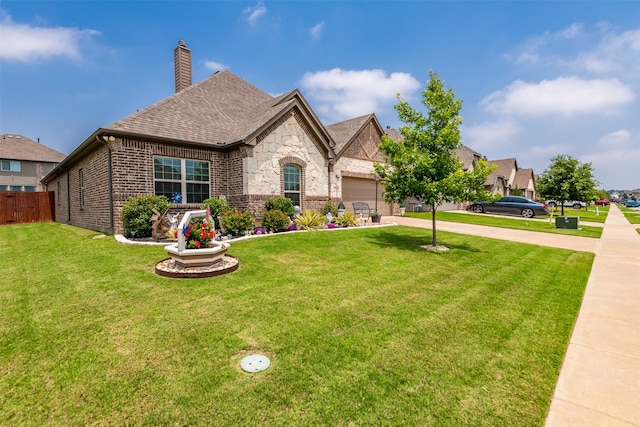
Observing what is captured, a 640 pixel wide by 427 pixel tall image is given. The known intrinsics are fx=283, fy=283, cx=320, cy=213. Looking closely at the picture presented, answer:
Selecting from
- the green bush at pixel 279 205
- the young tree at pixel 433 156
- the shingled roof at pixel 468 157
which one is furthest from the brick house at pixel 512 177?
the green bush at pixel 279 205

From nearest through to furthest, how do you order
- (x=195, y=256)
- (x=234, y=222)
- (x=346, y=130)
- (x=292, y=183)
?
1. (x=195, y=256)
2. (x=234, y=222)
3. (x=292, y=183)
4. (x=346, y=130)

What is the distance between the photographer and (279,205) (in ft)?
40.9

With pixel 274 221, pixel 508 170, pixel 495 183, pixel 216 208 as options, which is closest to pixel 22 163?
pixel 216 208

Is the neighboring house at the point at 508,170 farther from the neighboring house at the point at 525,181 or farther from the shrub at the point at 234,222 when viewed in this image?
the shrub at the point at 234,222

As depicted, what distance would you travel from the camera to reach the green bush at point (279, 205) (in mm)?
12414

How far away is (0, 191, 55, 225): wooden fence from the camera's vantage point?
19.1 meters

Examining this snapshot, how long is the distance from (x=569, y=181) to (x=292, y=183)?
71.3 feet

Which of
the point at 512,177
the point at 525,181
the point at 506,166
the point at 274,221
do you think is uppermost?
the point at 506,166

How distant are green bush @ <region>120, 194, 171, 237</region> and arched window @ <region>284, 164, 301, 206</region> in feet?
19.1

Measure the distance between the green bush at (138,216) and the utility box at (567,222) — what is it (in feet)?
68.0

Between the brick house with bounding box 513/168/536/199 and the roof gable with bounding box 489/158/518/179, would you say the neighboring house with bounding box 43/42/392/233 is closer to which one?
the roof gable with bounding box 489/158/518/179

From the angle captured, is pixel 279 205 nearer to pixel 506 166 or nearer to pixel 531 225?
pixel 531 225

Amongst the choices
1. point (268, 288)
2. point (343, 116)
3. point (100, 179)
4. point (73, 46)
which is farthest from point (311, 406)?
point (343, 116)

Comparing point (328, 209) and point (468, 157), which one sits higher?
point (468, 157)
